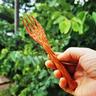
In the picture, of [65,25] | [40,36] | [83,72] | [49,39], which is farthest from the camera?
[49,39]

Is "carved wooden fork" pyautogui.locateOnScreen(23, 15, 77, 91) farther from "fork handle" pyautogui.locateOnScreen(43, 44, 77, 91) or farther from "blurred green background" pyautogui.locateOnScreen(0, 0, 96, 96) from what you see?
"blurred green background" pyautogui.locateOnScreen(0, 0, 96, 96)

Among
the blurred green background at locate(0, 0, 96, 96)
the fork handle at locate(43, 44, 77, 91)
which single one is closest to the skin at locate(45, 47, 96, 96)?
the fork handle at locate(43, 44, 77, 91)

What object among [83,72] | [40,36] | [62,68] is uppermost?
[40,36]

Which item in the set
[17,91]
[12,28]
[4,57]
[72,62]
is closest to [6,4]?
[12,28]

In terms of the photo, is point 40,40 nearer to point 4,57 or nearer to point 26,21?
point 26,21

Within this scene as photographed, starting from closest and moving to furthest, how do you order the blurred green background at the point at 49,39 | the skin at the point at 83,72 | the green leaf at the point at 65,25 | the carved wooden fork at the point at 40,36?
the carved wooden fork at the point at 40,36 < the skin at the point at 83,72 < the green leaf at the point at 65,25 < the blurred green background at the point at 49,39

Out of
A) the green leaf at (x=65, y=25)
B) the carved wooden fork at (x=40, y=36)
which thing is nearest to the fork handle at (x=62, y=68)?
the carved wooden fork at (x=40, y=36)

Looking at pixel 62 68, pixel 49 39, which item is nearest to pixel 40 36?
pixel 62 68

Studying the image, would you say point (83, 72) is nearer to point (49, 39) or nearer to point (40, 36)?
point (40, 36)

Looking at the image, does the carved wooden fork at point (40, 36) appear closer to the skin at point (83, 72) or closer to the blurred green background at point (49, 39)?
the skin at point (83, 72)
